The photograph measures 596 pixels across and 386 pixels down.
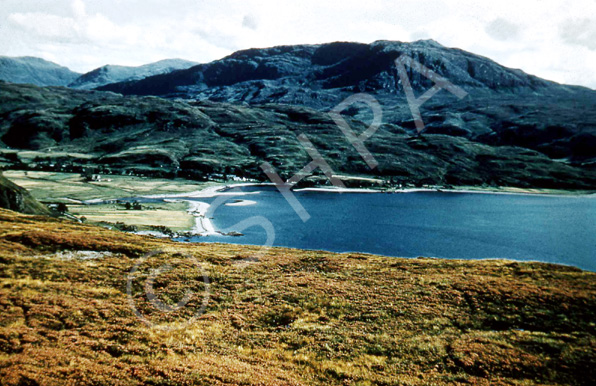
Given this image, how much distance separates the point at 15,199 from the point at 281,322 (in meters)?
73.8

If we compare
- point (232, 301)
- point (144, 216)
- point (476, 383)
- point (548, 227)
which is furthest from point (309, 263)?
point (548, 227)

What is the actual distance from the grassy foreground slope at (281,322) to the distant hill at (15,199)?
1294 inches

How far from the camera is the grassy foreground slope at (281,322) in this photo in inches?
856

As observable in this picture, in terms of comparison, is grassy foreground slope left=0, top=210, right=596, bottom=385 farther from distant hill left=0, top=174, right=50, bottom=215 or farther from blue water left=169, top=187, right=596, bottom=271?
blue water left=169, top=187, right=596, bottom=271

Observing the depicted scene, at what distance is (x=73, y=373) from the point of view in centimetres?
1873

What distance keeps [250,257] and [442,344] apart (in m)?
30.3

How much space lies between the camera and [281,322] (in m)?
31.5

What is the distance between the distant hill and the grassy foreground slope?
32.9m

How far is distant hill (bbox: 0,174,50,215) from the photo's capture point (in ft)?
239

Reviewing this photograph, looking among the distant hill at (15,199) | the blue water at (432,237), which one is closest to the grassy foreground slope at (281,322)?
the distant hill at (15,199)

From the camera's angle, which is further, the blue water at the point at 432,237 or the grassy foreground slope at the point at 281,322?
the blue water at the point at 432,237

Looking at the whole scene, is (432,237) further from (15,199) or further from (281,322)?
(15,199)

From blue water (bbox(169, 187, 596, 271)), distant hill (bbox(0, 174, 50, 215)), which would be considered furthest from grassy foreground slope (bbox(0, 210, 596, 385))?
blue water (bbox(169, 187, 596, 271))

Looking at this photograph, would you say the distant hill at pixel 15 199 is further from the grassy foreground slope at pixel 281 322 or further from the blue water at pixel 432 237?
the blue water at pixel 432 237
